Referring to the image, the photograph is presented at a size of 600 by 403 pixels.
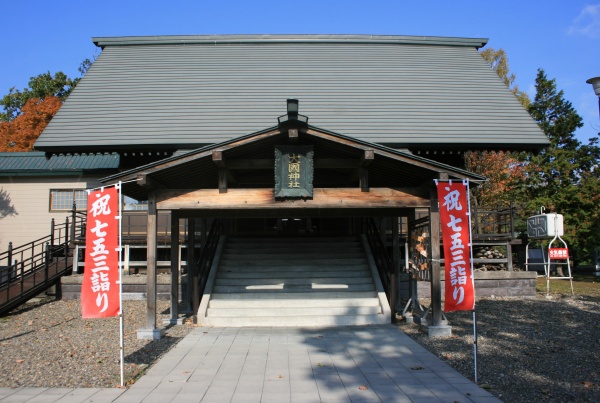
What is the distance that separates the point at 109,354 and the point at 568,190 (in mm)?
22748

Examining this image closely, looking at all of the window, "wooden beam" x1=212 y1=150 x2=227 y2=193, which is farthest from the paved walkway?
the window

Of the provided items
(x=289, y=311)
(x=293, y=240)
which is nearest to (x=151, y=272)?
(x=289, y=311)

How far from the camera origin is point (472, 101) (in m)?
16.5

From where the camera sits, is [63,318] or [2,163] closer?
[63,318]

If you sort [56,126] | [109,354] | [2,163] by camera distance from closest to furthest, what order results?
[109,354] → [56,126] → [2,163]

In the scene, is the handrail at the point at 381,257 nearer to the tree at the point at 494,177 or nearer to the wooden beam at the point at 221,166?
the wooden beam at the point at 221,166

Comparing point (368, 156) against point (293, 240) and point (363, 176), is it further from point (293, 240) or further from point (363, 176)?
point (293, 240)

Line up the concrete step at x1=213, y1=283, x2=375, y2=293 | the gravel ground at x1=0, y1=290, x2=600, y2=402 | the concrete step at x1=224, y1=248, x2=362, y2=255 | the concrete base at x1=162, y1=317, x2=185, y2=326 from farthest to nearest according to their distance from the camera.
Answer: the concrete step at x1=224, y1=248, x2=362, y2=255 < the concrete step at x1=213, y1=283, x2=375, y2=293 < the concrete base at x1=162, y1=317, x2=185, y2=326 < the gravel ground at x1=0, y1=290, x2=600, y2=402

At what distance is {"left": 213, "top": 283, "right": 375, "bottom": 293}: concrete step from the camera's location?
12.2 m

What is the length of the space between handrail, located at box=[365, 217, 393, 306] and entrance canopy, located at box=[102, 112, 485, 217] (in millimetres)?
2436

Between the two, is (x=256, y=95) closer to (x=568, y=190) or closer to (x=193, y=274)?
(x=193, y=274)

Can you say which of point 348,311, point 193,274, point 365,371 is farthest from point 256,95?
point 365,371

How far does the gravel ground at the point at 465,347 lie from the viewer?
6781 millimetres

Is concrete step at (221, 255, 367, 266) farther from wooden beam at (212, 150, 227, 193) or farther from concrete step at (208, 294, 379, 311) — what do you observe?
wooden beam at (212, 150, 227, 193)
